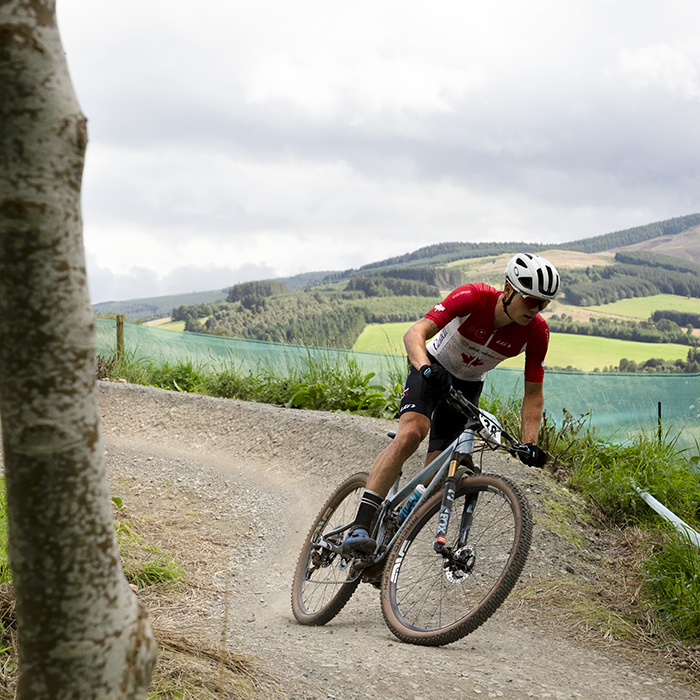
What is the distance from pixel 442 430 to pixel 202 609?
2007mm

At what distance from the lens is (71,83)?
51.8 inches

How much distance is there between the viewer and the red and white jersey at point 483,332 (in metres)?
3.82

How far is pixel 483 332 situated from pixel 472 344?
11 cm

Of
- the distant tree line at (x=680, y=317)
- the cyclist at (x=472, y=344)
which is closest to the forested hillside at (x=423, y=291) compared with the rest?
the distant tree line at (x=680, y=317)

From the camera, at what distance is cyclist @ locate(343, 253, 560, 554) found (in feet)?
11.8

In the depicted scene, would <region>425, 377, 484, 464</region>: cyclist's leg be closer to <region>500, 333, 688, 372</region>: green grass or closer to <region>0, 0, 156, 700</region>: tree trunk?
<region>0, 0, 156, 700</region>: tree trunk

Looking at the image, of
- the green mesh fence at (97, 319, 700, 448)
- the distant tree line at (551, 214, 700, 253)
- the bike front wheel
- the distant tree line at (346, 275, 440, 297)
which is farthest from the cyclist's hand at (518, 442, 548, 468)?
the distant tree line at (551, 214, 700, 253)

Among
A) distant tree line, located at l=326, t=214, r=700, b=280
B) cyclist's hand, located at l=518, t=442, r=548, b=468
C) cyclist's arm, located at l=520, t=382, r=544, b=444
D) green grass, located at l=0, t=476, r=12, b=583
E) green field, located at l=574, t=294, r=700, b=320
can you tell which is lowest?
green grass, located at l=0, t=476, r=12, b=583

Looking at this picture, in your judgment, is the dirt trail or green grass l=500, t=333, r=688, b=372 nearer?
the dirt trail

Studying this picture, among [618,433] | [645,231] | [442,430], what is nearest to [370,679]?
[442,430]

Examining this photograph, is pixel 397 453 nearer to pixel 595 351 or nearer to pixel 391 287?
pixel 595 351

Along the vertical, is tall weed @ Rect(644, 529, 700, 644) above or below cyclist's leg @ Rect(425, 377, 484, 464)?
below

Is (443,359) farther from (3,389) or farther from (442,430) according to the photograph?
(3,389)

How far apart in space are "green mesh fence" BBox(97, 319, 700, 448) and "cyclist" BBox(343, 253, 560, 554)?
3882mm
